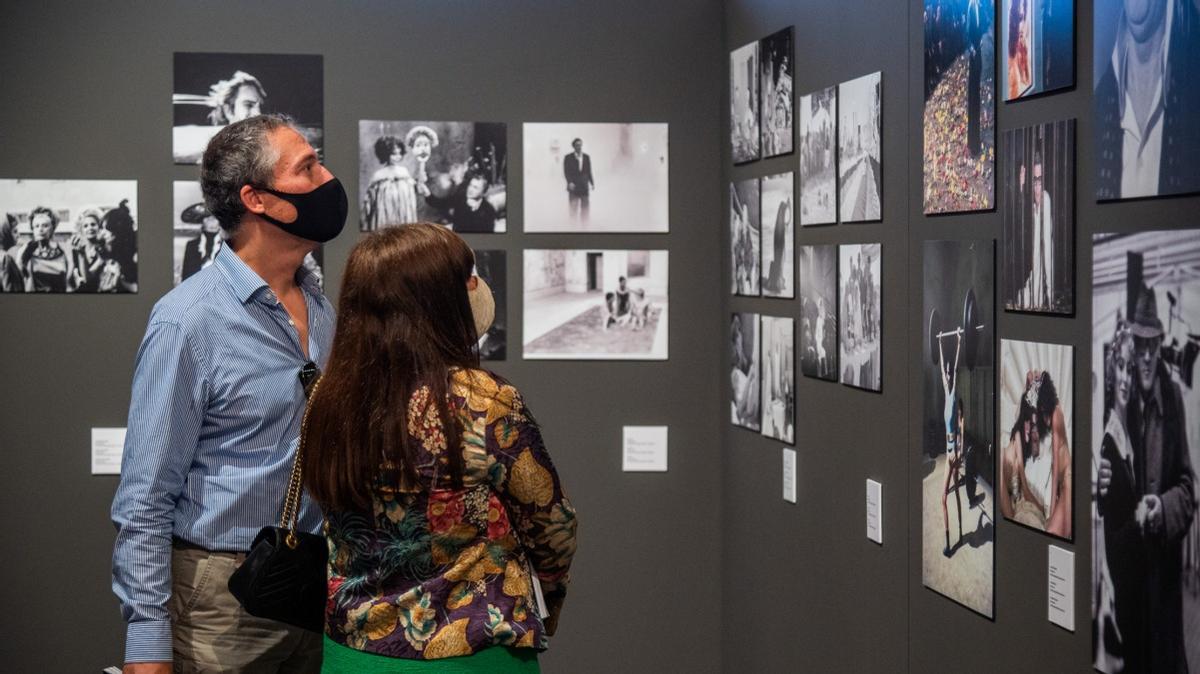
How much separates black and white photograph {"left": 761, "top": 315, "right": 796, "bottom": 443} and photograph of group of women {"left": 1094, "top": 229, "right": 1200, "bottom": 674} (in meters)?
1.70

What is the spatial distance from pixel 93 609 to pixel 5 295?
3.64ft

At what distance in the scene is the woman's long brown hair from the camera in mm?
2230

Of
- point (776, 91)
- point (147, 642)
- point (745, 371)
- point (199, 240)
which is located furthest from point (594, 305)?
point (147, 642)

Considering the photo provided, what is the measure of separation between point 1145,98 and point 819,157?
162 cm

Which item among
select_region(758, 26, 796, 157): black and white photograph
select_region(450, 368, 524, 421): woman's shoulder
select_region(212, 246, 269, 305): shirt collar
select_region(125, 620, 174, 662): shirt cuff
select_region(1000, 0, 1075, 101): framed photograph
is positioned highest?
select_region(758, 26, 796, 157): black and white photograph

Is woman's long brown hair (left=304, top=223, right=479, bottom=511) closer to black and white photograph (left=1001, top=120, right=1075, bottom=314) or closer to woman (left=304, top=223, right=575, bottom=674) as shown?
woman (left=304, top=223, right=575, bottom=674)

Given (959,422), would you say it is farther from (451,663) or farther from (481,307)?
(451,663)

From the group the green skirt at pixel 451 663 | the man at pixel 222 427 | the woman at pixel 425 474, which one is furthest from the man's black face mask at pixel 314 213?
the green skirt at pixel 451 663

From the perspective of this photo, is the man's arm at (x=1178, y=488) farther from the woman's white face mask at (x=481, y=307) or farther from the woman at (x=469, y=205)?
the woman at (x=469, y=205)

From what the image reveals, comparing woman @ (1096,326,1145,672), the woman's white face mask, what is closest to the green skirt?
the woman's white face mask

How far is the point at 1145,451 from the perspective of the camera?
2221 mm

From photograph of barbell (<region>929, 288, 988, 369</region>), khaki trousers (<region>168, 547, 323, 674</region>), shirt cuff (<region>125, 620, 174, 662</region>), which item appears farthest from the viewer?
photograph of barbell (<region>929, 288, 988, 369</region>)

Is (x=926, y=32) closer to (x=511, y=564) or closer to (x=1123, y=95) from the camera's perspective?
(x=1123, y=95)

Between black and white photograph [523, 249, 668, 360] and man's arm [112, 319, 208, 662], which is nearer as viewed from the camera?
man's arm [112, 319, 208, 662]
